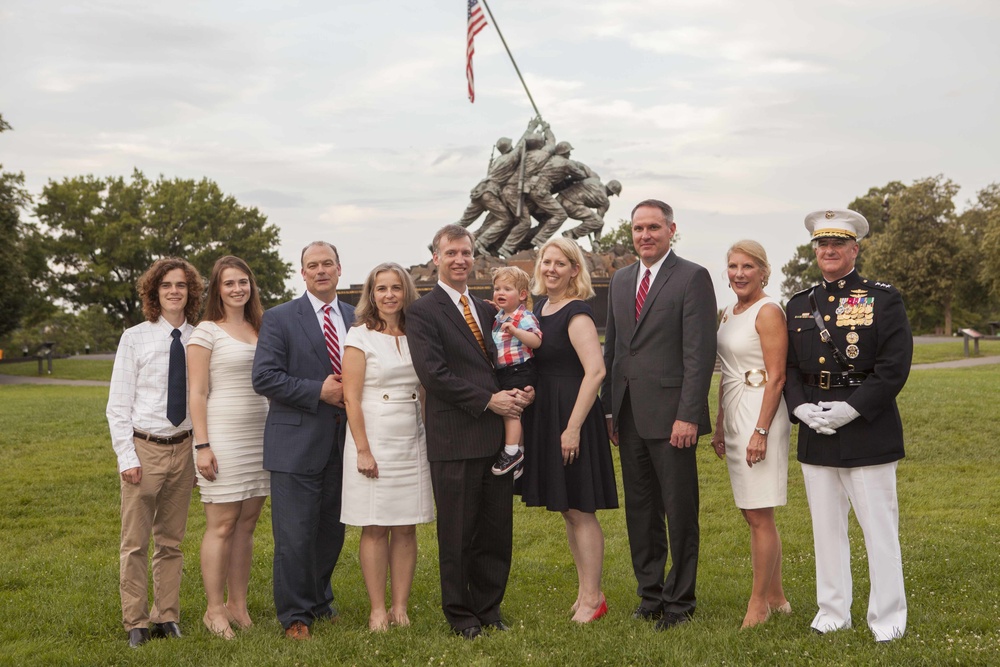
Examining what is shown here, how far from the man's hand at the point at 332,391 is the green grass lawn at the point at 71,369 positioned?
882 inches

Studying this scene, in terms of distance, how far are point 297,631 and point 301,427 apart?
1137mm

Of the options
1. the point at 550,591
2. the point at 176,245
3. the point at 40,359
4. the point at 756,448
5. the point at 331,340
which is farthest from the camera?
the point at 176,245

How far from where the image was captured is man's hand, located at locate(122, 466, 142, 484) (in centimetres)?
494

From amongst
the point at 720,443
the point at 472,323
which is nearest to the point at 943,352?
the point at 720,443

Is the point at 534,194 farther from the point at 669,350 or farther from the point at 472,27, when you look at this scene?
the point at 669,350

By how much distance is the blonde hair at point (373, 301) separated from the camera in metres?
5.09

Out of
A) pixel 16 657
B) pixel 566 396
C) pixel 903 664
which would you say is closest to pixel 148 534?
pixel 16 657

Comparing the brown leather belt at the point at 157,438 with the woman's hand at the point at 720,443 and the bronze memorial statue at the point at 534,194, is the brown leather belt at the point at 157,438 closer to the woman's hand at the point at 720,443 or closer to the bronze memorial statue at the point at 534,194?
the woman's hand at the point at 720,443

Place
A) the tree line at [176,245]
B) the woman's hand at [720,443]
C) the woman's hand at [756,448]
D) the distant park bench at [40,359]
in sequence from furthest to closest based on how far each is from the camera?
the tree line at [176,245], the distant park bench at [40,359], the woman's hand at [720,443], the woman's hand at [756,448]

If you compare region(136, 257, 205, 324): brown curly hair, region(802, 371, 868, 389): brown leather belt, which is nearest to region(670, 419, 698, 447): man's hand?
region(802, 371, 868, 389): brown leather belt

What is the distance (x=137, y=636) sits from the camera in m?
5.11

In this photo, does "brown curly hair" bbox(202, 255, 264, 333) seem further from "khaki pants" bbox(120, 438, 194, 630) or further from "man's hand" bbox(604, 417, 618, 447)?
"man's hand" bbox(604, 417, 618, 447)

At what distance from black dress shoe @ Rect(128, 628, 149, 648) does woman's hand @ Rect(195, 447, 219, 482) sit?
965 millimetres

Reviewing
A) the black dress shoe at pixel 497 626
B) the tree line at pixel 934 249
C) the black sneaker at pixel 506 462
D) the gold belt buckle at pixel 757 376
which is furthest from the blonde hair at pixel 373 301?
the tree line at pixel 934 249
